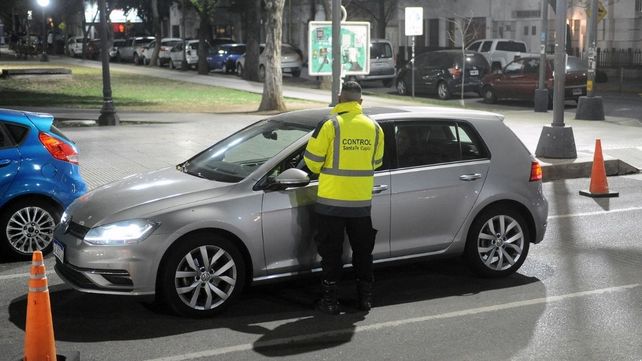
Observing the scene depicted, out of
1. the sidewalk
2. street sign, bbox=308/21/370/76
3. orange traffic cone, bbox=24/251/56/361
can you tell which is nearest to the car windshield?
orange traffic cone, bbox=24/251/56/361

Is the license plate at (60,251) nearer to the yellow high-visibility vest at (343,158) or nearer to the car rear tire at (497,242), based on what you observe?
the yellow high-visibility vest at (343,158)

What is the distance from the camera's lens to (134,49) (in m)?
58.8

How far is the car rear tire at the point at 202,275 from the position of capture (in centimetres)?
633

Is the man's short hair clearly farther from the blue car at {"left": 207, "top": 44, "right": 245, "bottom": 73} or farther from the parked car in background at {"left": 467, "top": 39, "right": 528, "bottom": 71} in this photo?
the blue car at {"left": 207, "top": 44, "right": 245, "bottom": 73}

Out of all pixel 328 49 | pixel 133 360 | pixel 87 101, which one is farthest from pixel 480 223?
pixel 87 101

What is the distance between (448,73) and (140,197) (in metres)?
24.6

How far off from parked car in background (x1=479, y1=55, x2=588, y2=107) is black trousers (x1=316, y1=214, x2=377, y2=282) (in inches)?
798

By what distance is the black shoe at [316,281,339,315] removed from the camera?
6.57 m

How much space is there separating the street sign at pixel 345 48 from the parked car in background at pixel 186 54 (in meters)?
32.9

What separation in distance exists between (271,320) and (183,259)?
2.48 feet

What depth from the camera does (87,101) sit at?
27.4 metres

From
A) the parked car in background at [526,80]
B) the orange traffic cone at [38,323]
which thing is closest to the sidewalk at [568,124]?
the parked car in background at [526,80]

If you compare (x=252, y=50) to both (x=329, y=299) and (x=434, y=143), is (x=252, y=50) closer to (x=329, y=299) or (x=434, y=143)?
(x=434, y=143)

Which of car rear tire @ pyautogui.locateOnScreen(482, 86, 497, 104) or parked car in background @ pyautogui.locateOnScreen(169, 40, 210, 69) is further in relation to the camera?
parked car in background @ pyautogui.locateOnScreen(169, 40, 210, 69)
